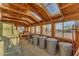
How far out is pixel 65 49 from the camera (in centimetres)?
203

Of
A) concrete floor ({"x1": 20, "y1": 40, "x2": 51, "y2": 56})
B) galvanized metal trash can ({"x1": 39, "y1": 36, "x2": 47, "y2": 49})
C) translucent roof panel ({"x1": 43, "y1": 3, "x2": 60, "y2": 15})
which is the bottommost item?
concrete floor ({"x1": 20, "y1": 40, "x2": 51, "y2": 56})

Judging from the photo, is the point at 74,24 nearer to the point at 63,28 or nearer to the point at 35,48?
the point at 63,28

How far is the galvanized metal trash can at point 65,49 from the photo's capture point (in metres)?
2.02

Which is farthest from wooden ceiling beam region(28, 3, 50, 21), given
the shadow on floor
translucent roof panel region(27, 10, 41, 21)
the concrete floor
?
the shadow on floor

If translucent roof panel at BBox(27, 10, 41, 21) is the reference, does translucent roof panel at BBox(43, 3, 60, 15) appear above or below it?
above

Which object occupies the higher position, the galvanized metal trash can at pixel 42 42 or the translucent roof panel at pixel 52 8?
the translucent roof panel at pixel 52 8

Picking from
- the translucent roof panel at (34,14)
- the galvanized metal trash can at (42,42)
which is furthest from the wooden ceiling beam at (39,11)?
the galvanized metal trash can at (42,42)

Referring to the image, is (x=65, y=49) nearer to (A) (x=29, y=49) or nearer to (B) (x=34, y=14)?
(A) (x=29, y=49)

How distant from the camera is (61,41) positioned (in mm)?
2064

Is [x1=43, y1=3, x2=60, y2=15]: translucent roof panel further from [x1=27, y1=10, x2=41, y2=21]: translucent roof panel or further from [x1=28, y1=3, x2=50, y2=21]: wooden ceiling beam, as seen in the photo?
[x1=27, y1=10, x2=41, y2=21]: translucent roof panel

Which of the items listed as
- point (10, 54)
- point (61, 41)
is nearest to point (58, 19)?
point (61, 41)

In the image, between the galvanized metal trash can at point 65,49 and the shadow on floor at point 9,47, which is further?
the shadow on floor at point 9,47

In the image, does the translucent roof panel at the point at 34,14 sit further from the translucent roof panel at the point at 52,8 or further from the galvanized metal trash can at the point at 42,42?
the galvanized metal trash can at the point at 42,42

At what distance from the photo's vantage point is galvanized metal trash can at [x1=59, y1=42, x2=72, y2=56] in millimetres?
2016
